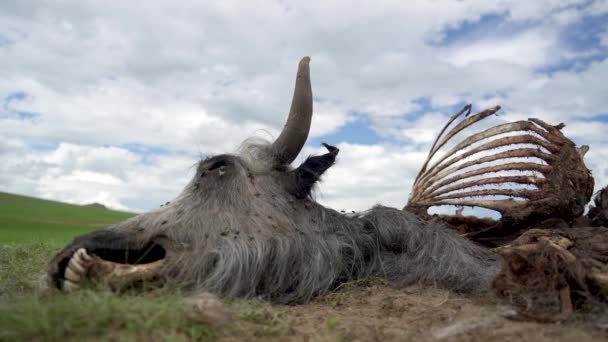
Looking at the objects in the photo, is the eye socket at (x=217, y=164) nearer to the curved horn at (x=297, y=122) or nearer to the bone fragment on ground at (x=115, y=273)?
the curved horn at (x=297, y=122)

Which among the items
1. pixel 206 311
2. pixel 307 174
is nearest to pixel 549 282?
pixel 307 174

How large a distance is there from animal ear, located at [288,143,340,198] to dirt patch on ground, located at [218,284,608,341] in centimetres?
86

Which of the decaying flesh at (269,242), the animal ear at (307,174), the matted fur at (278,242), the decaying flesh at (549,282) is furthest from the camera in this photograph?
the animal ear at (307,174)

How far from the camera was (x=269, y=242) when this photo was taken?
3.51 meters

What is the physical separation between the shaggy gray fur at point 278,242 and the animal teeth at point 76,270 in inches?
15.8

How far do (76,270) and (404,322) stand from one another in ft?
6.22

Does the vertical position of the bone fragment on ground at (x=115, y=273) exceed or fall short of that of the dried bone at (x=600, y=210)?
it falls short

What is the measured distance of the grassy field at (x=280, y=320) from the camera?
221cm

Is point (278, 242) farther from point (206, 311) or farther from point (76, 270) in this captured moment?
point (76, 270)

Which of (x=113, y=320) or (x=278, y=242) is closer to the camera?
(x=113, y=320)

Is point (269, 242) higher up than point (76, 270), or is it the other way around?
point (269, 242)

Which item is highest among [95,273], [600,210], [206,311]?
[600,210]

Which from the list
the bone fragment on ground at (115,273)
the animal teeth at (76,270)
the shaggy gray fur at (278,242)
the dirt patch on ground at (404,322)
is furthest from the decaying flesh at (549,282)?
the animal teeth at (76,270)

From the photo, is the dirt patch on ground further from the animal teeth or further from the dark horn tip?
the dark horn tip
